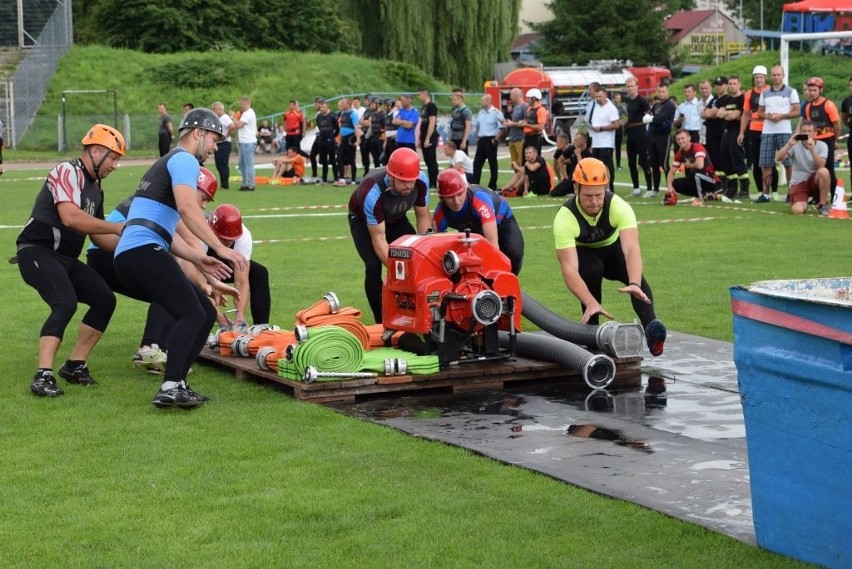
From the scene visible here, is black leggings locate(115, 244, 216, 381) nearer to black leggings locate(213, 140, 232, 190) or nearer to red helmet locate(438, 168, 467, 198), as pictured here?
red helmet locate(438, 168, 467, 198)

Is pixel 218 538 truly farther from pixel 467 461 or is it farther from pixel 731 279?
pixel 731 279

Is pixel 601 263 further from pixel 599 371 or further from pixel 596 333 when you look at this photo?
pixel 599 371

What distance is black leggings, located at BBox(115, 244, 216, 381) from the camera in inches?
319

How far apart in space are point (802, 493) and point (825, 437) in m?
0.32

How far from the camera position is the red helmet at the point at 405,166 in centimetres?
966

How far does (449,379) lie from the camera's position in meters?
8.87

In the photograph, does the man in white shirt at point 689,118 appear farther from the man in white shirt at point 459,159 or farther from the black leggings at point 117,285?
the black leggings at point 117,285

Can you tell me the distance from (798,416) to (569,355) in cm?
410

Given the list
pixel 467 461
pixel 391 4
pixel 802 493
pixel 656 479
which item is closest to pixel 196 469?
pixel 467 461

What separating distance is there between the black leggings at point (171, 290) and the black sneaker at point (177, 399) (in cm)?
9

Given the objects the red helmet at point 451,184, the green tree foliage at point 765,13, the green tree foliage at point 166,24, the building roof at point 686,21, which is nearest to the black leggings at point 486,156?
the red helmet at point 451,184

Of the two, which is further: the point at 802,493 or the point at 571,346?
the point at 571,346

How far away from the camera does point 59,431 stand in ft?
Result: 25.3

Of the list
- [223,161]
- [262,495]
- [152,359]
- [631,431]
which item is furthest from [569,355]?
[223,161]
